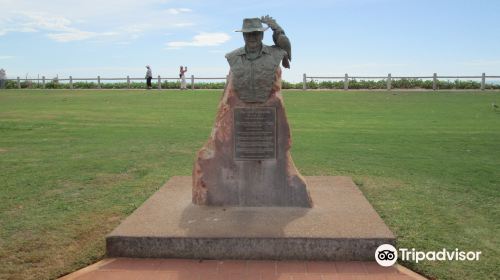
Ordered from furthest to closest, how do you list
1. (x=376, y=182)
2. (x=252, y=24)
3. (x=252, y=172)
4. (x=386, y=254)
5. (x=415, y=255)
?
(x=376, y=182), (x=252, y=172), (x=252, y=24), (x=415, y=255), (x=386, y=254)

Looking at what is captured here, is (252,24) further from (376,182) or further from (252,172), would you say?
(376,182)

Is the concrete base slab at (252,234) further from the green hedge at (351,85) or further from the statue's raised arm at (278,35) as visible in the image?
the green hedge at (351,85)

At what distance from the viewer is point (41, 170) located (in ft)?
31.1

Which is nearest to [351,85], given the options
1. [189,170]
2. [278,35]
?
[189,170]

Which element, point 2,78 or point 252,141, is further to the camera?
point 2,78

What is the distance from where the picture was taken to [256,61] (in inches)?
245

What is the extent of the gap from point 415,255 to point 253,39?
3.16m

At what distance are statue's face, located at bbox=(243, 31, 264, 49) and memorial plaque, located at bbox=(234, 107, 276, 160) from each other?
2.61 ft

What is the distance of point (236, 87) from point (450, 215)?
327cm

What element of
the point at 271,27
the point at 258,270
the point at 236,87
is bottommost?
the point at 258,270

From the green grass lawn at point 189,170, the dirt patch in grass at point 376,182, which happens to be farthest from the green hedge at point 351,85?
the dirt patch in grass at point 376,182

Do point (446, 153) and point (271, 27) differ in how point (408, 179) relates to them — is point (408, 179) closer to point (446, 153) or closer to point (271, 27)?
point (446, 153)

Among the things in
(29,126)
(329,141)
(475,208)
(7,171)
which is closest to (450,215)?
(475,208)

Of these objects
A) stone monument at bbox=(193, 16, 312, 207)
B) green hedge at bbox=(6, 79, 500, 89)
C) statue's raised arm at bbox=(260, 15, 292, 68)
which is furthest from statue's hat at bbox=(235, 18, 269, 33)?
green hedge at bbox=(6, 79, 500, 89)
